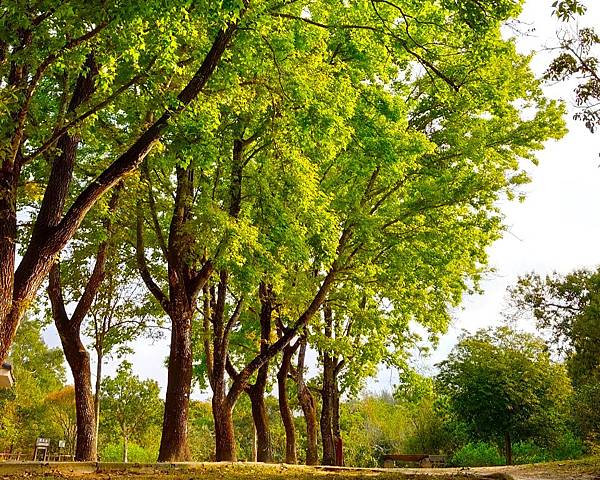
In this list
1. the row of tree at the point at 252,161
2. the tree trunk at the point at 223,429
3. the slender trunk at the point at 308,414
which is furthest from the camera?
the slender trunk at the point at 308,414

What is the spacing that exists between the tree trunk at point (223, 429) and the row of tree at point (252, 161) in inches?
2.3

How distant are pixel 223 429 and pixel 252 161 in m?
7.54

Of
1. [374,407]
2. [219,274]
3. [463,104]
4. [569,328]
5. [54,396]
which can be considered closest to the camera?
[463,104]

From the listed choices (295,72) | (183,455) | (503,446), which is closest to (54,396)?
(503,446)

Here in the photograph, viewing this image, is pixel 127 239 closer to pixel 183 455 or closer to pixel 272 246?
pixel 272 246

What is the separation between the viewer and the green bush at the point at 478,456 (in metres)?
30.5

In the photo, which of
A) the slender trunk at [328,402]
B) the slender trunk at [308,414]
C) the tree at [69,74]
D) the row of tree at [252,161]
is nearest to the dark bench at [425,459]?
the slender trunk at [328,402]

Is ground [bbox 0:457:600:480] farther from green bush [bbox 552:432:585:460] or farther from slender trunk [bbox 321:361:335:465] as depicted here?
green bush [bbox 552:432:585:460]

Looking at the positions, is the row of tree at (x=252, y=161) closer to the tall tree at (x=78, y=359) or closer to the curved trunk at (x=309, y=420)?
the tall tree at (x=78, y=359)

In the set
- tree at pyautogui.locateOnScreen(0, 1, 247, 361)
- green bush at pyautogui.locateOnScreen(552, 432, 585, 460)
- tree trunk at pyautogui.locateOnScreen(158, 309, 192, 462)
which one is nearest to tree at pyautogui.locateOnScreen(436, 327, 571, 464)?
green bush at pyautogui.locateOnScreen(552, 432, 585, 460)

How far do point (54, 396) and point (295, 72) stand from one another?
43321mm

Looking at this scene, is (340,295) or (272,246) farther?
(340,295)

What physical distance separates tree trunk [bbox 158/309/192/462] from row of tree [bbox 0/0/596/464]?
1.9 inches

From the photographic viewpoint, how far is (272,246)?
13320 mm
